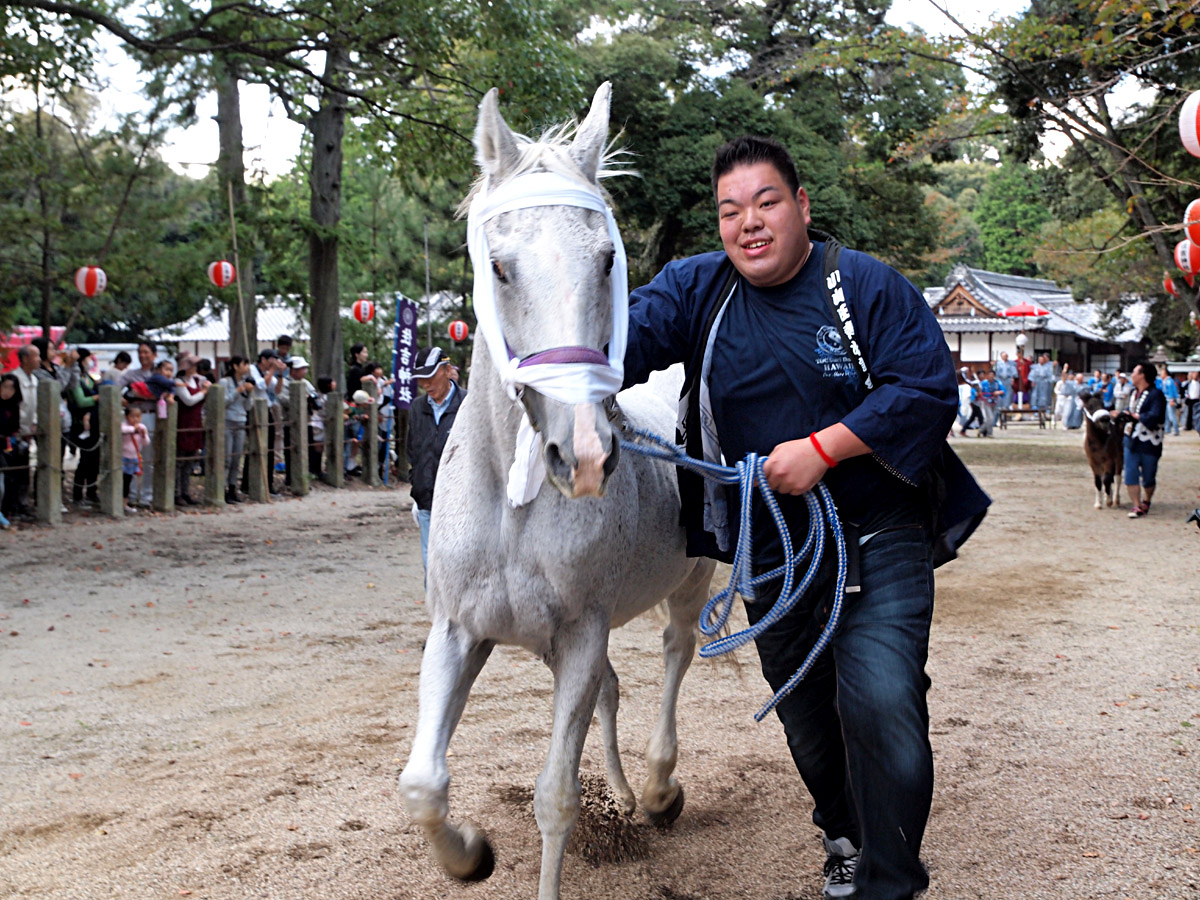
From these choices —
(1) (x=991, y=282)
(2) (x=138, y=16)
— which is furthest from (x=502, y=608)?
(1) (x=991, y=282)

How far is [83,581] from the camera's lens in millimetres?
8742

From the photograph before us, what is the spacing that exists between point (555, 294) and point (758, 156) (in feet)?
2.39

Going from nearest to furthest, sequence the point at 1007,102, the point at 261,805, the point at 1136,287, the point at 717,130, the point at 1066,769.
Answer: the point at 261,805 < the point at 1066,769 < the point at 1007,102 < the point at 717,130 < the point at 1136,287

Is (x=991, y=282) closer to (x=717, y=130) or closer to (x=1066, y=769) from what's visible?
(x=717, y=130)

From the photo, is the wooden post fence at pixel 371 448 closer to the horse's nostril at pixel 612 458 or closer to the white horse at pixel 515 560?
the white horse at pixel 515 560

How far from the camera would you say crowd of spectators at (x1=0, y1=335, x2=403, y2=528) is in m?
11.2

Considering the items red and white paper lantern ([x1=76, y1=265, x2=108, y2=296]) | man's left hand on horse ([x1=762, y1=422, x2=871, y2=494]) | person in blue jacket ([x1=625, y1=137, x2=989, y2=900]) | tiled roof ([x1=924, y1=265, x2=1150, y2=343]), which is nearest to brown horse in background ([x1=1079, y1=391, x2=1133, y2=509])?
person in blue jacket ([x1=625, y1=137, x2=989, y2=900])

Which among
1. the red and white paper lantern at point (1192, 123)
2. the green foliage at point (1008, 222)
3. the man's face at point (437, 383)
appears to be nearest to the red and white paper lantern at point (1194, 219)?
the red and white paper lantern at point (1192, 123)

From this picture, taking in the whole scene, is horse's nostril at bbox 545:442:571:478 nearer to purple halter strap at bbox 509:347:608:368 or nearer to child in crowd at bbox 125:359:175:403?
purple halter strap at bbox 509:347:608:368

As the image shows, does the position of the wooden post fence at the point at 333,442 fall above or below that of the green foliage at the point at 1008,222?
below

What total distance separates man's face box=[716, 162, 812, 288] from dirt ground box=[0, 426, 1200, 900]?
197 cm

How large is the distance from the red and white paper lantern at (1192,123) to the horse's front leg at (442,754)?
7.33 meters

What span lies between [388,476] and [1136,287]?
19130 mm

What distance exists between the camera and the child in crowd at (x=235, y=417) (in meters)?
13.8
